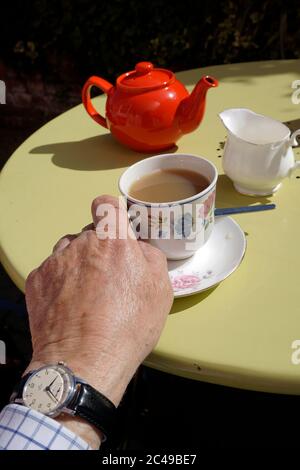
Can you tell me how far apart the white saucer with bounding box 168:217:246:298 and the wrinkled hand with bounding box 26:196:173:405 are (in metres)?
0.07

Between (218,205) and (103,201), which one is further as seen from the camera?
(218,205)

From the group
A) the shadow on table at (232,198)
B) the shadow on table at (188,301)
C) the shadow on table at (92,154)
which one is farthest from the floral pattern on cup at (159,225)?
the shadow on table at (92,154)

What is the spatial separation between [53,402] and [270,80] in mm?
1153

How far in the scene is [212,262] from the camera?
817mm

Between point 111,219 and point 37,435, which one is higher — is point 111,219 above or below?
above

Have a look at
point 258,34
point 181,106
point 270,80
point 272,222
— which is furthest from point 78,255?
point 258,34

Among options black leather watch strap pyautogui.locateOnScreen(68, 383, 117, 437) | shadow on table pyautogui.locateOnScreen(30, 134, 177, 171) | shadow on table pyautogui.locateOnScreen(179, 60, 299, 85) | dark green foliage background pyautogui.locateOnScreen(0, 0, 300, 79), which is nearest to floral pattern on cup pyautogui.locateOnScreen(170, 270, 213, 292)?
black leather watch strap pyautogui.locateOnScreen(68, 383, 117, 437)

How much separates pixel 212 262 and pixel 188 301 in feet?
0.28

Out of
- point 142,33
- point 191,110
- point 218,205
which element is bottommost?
point 142,33

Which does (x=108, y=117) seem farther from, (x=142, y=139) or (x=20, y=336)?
(x=20, y=336)

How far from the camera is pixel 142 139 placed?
1.12 meters

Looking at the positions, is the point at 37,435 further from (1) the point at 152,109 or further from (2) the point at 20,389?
(1) the point at 152,109

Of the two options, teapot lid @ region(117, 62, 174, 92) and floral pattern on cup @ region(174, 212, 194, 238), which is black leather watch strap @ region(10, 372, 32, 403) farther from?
teapot lid @ region(117, 62, 174, 92)

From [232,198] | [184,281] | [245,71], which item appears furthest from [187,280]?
[245,71]
